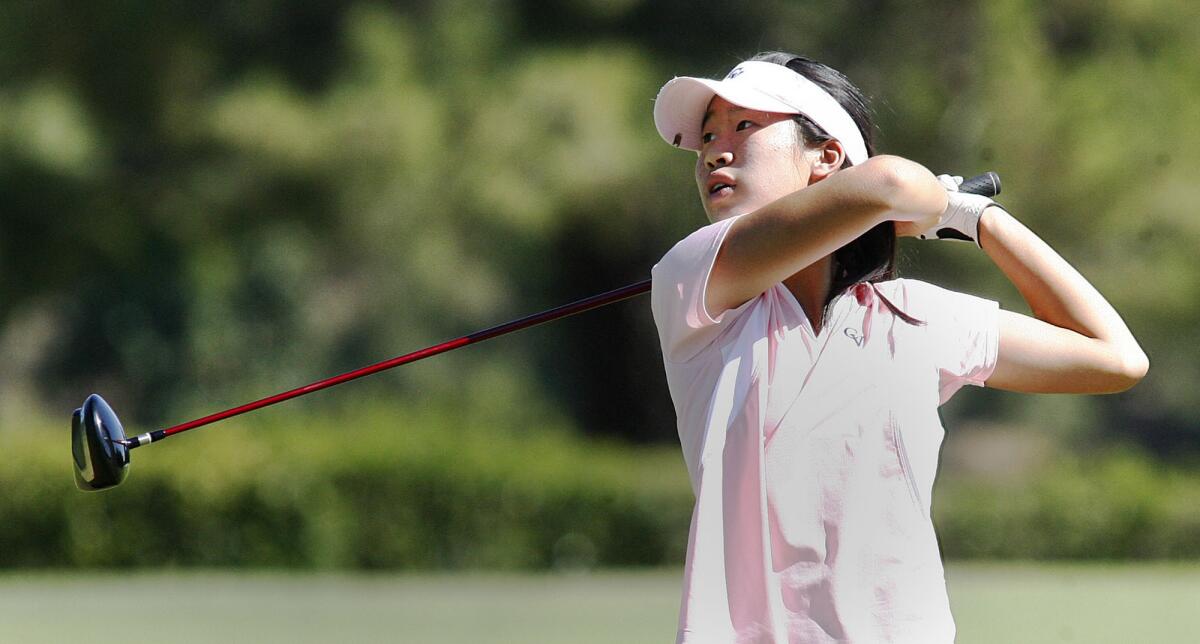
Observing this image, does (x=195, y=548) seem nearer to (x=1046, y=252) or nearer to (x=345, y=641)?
(x=345, y=641)

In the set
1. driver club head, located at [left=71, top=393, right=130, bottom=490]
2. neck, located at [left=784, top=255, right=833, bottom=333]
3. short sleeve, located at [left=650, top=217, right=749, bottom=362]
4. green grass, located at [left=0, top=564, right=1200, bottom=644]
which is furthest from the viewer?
green grass, located at [left=0, top=564, right=1200, bottom=644]

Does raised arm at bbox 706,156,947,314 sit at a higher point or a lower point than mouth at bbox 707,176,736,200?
A: lower

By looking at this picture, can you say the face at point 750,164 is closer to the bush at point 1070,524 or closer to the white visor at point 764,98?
the white visor at point 764,98

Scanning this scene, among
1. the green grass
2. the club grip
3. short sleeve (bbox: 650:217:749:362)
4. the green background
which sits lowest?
short sleeve (bbox: 650:217:749:362)

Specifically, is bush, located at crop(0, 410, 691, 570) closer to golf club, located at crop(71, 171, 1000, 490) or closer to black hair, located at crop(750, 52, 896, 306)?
golf club, located at crop(71, 171, 1000, 490)

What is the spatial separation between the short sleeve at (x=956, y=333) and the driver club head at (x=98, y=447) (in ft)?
4.04

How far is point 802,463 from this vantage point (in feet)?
6.04

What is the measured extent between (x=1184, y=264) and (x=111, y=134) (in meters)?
8.33

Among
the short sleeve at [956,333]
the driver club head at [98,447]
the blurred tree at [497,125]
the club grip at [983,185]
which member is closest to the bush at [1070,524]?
the blurred tree at [497,125]

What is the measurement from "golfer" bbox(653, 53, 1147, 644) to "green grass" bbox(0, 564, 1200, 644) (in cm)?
513

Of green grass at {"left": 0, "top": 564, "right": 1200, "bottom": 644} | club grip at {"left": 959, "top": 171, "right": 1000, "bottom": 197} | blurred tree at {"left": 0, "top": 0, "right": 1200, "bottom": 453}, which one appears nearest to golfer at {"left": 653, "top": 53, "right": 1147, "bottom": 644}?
club grip at {"left": 959, "top": 171, "right": 1000, "bottom": 197}

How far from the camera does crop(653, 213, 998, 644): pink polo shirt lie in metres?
1.81

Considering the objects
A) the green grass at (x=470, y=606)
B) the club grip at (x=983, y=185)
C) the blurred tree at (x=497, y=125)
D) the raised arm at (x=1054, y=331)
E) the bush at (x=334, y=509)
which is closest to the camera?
the raised arm at (x=1054, y=331)

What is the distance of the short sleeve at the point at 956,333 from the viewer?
1990 millimetres
